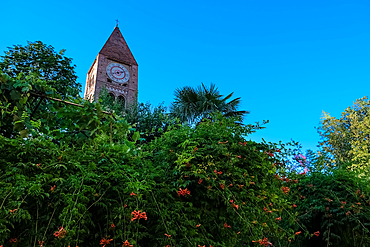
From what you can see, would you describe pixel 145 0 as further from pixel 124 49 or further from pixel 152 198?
pixel 124 49

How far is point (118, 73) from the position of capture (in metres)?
25.9

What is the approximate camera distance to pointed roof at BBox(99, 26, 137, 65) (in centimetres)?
2591

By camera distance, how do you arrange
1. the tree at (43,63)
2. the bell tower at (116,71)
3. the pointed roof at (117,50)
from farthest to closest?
the pointed roof at (117,50) < the bell tower at (116,71) < the tree at (43,63)

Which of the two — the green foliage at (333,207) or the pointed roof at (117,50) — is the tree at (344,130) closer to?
the green foliage at (333,207)

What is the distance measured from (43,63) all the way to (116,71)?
53.4 feet

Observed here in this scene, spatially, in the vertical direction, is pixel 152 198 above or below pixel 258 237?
above

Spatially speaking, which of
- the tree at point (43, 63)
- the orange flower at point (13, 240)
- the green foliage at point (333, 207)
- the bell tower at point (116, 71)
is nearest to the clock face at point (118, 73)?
the bell tower at point (116, 71)

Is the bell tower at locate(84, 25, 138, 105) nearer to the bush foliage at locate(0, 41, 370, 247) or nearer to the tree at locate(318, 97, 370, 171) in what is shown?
the tree at locate(318, 97, 370, 171)

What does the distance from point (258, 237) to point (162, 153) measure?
2.95ft

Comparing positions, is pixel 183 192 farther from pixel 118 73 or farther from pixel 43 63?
pixel 118 73

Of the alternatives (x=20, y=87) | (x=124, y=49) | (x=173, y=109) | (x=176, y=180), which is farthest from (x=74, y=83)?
(x=124, y=49)

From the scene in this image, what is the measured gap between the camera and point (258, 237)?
177cm

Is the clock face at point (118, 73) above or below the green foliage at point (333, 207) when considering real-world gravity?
above

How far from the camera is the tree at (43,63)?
374 inches
